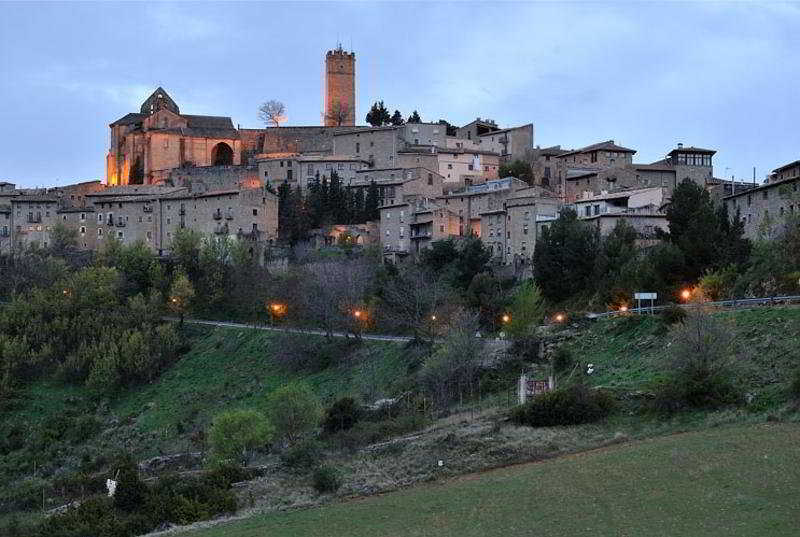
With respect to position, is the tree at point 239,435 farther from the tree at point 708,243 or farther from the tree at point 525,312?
the tree at point 708,243

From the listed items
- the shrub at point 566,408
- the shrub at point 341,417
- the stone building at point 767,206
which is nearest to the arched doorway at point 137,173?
the stone building at point 767,206

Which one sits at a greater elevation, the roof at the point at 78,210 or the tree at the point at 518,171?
the tree at the point at 518,171

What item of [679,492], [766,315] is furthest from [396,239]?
[679,492]

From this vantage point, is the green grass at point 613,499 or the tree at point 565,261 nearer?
the green grass at point 613,499

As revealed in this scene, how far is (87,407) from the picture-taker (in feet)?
232

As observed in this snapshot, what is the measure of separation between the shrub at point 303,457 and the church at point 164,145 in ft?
220

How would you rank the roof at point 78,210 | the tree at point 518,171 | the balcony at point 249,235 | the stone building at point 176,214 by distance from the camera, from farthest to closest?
the roof at point 78,210, the tree at point 518,171, the stone building at point 176,214, the balcony at point 249,235

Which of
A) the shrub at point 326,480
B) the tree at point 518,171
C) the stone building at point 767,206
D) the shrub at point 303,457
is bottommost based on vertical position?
the shrub at point 326,480

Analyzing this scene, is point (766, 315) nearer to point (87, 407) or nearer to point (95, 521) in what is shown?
point (95, 521)

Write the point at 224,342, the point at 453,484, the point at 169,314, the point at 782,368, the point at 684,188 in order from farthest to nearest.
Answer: the point at 169,314
the point at 224,342
the point at 684,188
the point at 782,368
the point at 453,484

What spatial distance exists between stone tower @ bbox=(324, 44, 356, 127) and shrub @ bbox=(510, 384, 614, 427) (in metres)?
86.2

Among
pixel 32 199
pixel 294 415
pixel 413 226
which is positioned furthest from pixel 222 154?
pixel 294 415

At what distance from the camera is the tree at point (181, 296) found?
81.3 m

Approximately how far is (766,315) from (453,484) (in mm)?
15105
